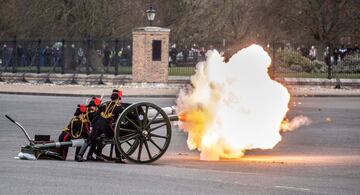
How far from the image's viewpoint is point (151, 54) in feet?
142

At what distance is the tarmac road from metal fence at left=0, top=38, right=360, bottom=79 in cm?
2343

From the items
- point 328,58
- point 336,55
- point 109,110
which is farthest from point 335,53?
point 109,110

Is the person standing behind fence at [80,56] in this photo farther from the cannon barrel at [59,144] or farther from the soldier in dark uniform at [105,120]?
the soldier in dark uniform at [105,120]

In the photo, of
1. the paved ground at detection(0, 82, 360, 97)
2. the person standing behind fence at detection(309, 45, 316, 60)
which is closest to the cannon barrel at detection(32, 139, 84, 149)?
the paved ground at detection(0, 82, 360, 97)

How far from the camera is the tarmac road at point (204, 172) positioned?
11.9 metres

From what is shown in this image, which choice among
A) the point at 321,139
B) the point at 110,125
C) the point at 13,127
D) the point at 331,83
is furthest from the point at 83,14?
the point at 110,125

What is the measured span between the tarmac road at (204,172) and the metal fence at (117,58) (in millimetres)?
23431

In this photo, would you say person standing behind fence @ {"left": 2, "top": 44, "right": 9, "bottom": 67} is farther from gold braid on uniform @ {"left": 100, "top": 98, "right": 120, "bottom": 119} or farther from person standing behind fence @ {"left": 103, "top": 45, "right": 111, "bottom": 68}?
gold braid on uniform @ {"left": 100, "top": 98, "right": 120, "bottom": 119}

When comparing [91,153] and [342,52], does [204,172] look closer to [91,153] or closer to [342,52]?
[91,153]

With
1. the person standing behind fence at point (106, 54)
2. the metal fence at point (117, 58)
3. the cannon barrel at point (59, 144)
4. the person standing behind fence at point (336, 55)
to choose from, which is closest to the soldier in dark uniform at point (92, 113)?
the cannon barrel at point (59, 144)

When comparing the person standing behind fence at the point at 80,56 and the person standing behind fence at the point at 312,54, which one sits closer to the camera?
the person standing behind fence at the point at 80,56

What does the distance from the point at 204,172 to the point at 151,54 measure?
29811mm

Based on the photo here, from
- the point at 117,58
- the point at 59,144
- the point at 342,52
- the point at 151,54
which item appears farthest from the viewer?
the point at 342,52

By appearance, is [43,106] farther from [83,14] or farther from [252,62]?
[83,14]
